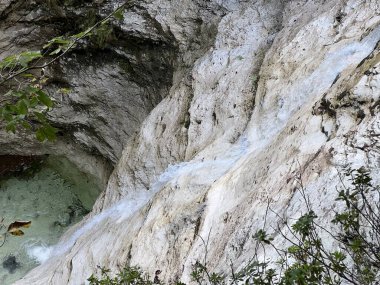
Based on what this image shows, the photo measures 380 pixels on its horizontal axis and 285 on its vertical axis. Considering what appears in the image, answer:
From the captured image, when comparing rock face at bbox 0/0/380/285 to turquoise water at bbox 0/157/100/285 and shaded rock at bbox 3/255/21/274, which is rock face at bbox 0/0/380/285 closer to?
turquoise water at bbox 0/157/100/285

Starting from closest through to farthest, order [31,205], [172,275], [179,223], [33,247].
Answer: [172,275] → [179,223] → [33,247] → [31,205]

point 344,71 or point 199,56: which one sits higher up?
point 199,56

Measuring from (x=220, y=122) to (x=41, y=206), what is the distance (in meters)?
4.46

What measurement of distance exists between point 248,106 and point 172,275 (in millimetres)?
2119

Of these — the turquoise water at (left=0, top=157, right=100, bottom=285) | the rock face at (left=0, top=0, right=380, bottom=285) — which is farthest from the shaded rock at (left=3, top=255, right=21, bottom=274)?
the rock face at (left=0, top=0, right=380, bottom=285)

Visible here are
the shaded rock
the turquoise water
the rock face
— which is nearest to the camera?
the rock face

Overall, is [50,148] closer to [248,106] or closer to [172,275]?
[248,106]

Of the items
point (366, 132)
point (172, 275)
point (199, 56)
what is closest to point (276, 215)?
point (366, 132)

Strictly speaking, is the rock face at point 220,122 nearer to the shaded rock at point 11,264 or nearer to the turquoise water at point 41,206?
the turquoise water at point 41,206

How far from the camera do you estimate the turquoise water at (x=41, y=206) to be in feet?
24.5

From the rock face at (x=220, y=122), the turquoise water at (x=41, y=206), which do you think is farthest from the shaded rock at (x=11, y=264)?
the rock face at (x=220, y=122)

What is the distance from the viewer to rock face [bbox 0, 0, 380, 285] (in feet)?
9.99

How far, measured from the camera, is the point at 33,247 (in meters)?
7.57

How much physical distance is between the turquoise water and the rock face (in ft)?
3.60
